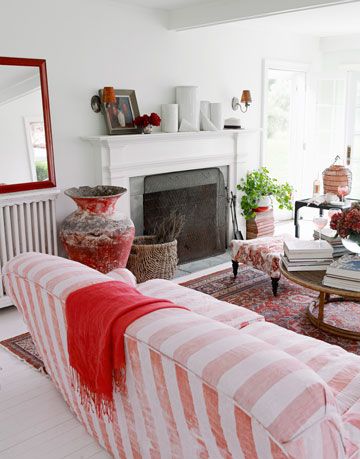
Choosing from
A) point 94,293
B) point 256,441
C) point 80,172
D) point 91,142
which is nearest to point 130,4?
point 91,142

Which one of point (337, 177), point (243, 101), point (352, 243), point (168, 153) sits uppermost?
point (243, 101)

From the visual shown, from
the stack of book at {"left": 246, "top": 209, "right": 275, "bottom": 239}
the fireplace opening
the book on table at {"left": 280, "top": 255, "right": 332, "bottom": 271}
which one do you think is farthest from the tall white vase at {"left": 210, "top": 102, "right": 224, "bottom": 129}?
the book on table at {"left": 280, "top": 255, "right": 332, "bottom": 271}

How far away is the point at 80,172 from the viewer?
413cm

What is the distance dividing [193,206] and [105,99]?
1.47m

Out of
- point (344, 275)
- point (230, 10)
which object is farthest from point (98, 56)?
point (344, 275)

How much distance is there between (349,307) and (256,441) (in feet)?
8.86

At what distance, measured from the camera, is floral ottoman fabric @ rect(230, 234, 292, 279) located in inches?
151

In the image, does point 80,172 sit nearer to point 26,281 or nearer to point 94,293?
point 26,281

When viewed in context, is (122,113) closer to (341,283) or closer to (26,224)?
(26,224)

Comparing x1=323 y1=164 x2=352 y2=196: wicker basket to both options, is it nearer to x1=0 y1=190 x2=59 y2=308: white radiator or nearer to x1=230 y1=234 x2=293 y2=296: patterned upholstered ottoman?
x1=230 y1=234 x2=293 y2=296: patterned upholstered ottoman

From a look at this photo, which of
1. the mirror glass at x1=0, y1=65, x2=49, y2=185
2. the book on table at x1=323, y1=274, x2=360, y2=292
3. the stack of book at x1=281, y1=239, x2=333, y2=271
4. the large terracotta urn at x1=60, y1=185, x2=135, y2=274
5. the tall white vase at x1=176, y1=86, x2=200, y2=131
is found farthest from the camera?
the tall white vase at x1=176, y1=86, x2=200, y2=131

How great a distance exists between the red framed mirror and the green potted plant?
90.6 inches

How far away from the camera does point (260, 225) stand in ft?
18.2

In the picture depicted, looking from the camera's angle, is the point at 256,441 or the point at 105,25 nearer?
the point at 256,441
